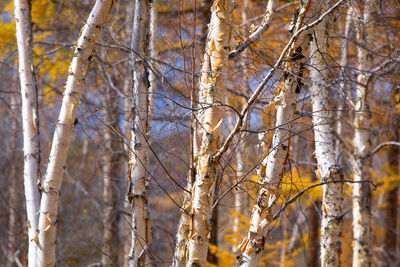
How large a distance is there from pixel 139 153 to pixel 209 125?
27.1 inches

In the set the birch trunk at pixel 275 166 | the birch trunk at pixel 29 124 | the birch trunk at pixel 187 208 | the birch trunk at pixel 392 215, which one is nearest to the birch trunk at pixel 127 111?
the birch trunk at pixel 187 208

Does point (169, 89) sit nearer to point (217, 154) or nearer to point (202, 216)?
point (217, 154)

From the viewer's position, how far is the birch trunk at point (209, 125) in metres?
2.52

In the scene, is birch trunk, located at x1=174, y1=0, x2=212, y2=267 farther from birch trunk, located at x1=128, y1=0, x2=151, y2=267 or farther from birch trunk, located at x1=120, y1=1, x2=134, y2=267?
birch trunk, located at x1=120, y1=1, x2=134, y2=267

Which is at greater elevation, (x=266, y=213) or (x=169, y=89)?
(x=169, y=89)

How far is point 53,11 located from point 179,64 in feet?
18.9

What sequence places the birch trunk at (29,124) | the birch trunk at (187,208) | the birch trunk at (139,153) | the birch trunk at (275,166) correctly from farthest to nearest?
the birch trunk at (29,124) → the birch trunk at (139,153) → the birch trunk at (275,166) → the birch trunk at (187,208)

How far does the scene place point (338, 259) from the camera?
4324 mm

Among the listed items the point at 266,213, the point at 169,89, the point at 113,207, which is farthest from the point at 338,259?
the point at 113,207

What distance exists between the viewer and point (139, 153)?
302 cm

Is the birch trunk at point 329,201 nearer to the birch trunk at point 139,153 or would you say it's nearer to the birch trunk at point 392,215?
the birch trunk at point 139,153

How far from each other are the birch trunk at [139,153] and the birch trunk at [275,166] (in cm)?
76

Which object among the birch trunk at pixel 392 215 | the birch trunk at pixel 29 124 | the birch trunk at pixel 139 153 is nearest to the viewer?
the birch trunk at pixel 139 153

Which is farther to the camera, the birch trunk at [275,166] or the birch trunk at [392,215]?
the birch trunk at [392,215]
